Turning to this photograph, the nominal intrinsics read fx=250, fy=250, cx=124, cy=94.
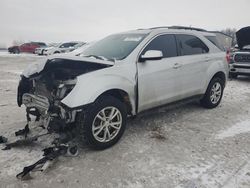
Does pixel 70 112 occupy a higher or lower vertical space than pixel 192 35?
lower

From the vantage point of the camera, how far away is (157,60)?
4.29 metres

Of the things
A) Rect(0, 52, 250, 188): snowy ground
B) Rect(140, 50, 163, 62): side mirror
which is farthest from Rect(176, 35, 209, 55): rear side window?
Rect(0, 52, 250, 188): snowy ground

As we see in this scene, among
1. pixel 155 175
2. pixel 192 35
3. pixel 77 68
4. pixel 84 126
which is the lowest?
pixel 155 175

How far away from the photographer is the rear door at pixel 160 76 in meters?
4.06

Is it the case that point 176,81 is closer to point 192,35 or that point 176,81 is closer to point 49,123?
point 192,35

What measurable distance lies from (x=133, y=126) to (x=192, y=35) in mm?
2274

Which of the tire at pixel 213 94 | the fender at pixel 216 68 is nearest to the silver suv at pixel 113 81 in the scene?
the fender at pixel 216 68

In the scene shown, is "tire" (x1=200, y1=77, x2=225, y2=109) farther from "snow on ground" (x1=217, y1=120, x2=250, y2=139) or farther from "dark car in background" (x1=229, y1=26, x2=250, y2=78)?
"dark car in background" (x1=229, y1=26, x2=250, y2=78)

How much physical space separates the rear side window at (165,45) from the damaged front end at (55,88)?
112 centimetres

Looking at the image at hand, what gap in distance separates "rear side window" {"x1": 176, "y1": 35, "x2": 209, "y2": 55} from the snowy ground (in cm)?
137

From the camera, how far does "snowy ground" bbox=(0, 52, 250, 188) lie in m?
2.89

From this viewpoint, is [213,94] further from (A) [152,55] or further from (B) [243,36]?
(B) [243,36]

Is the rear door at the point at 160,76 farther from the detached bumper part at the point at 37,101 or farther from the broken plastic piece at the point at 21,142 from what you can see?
the broken plastic piece at the point at 21,142

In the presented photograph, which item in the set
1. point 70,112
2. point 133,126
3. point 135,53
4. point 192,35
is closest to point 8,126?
point 70,112
